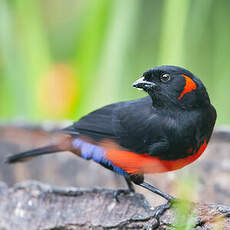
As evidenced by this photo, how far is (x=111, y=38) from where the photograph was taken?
434 centimetres

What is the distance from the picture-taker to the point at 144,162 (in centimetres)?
263

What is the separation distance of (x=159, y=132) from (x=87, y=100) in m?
1.84

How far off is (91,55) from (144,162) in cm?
185

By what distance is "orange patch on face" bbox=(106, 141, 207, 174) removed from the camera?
2.56 metres

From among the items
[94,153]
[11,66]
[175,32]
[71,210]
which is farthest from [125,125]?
[11,66]

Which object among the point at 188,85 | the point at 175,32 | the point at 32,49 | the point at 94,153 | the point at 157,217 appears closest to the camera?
the point at 157,217

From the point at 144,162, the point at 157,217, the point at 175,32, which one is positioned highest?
the point at 175,32

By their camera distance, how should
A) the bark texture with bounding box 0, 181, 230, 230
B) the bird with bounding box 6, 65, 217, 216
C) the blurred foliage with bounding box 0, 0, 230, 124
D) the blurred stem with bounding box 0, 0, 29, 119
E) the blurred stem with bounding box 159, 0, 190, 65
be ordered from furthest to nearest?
1. the blurred stem with bounding box 0, 0, 29, 119
2. the blurred foliage with bounding box 0, 0, 230, 124
3. the blurred stem with bounding box 159, 0, 190, 65
4. the bird with bounding box 6, 65, 217, 216
5. the bark texture with bounding box 0, 181, 230, 230

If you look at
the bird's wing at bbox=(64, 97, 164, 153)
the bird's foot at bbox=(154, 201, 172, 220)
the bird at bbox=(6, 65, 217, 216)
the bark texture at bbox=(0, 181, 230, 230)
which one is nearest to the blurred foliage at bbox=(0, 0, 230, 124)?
the bird's wing at bbox=(64, 97, 164, 153)

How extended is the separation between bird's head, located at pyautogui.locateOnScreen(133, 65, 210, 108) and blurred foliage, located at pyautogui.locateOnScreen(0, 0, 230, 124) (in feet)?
4.39

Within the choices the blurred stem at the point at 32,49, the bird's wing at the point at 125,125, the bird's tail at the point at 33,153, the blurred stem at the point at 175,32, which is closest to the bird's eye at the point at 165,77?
the bird's wing at the point at 125,125

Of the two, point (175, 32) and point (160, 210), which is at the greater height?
point (175, 32)

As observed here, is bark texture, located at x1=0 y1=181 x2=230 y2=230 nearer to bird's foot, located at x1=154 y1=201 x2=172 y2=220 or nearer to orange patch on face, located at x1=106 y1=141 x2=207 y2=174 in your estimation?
bird's foot, located at x1=154 y1=201 x2=172 y2=220

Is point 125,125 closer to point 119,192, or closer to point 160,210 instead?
point 119,192
